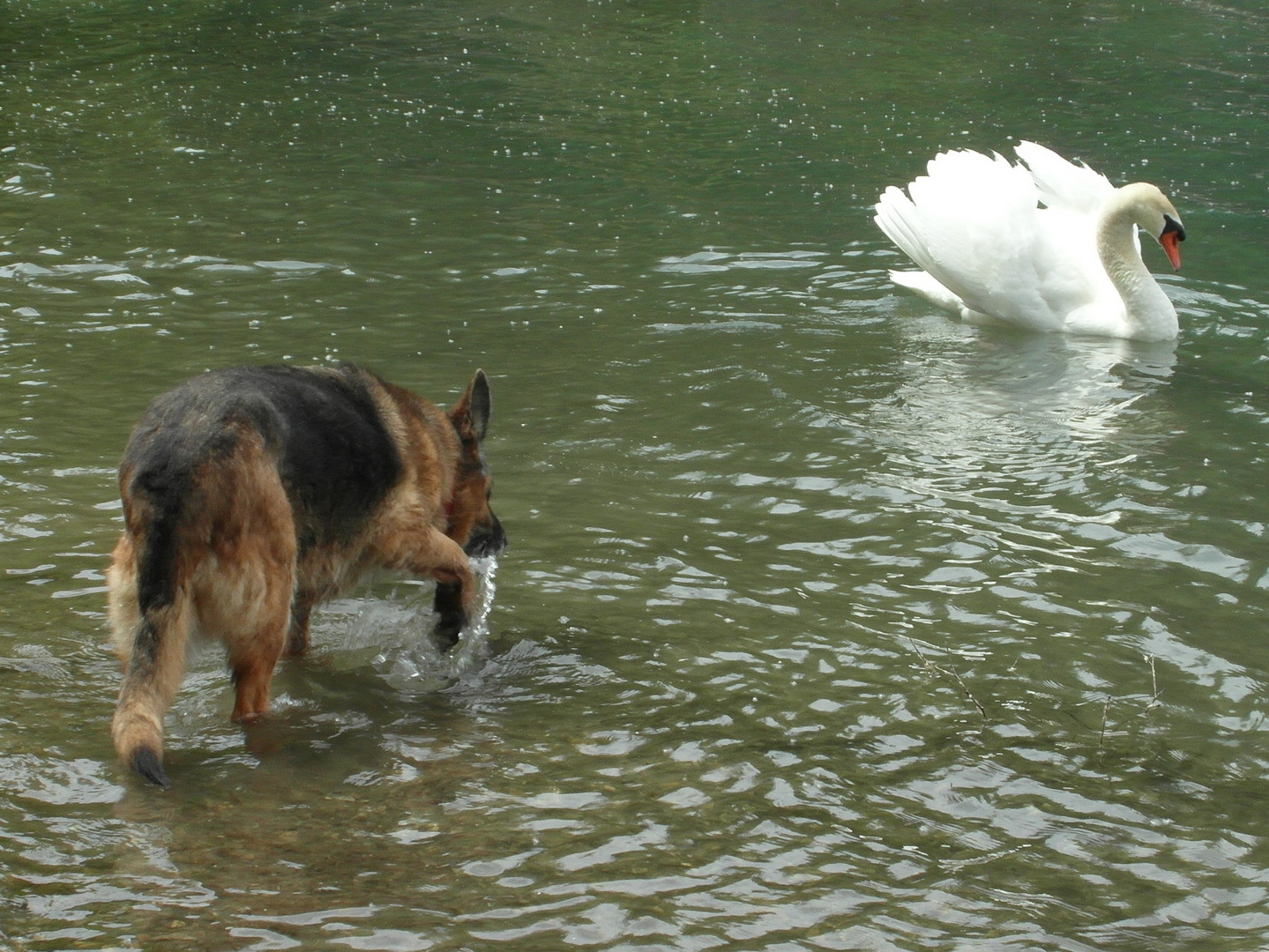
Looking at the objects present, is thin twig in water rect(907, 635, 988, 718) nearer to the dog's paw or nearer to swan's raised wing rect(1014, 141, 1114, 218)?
the dog's paw

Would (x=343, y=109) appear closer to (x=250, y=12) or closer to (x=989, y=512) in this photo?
(x=250, y=12)

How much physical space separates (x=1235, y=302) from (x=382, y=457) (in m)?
8.63

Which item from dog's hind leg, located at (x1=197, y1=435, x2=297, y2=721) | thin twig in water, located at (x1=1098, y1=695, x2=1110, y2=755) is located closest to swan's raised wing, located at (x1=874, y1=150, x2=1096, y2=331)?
thin twig in water, located at (x1=1098, y1=695, x2=1110, y2=755)

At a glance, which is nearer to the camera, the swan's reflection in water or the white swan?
the swan's reflection in water

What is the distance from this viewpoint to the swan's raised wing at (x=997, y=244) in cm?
1123

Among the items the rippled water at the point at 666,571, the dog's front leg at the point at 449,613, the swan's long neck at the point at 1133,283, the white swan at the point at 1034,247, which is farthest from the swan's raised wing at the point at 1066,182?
the dog's front leg at the point at 449,613

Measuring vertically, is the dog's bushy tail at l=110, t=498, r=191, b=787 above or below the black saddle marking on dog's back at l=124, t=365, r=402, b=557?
below

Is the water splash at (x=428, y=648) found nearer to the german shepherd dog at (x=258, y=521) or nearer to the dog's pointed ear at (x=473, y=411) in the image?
the german shepherd dog at (x=258, y=521)

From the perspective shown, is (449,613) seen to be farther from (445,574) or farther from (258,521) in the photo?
(258,521)

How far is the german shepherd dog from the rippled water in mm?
315

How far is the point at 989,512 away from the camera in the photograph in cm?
764

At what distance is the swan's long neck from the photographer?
35.7 ft

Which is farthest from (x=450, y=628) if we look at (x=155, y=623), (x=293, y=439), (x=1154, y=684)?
(x=1154, y=684)

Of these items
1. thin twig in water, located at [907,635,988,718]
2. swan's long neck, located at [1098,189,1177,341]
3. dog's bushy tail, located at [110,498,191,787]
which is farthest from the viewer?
swan's long neck, located at [1098,189,1177,341]
